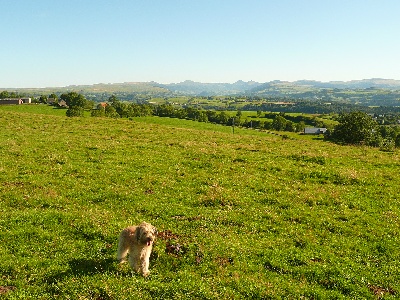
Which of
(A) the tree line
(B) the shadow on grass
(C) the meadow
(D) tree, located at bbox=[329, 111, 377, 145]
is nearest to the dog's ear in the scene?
(C) the meadow

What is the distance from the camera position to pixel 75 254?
523 inches

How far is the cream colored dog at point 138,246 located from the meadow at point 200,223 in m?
0.39

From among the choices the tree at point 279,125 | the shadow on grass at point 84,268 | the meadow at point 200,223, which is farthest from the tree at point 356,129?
the tree at point 279,125

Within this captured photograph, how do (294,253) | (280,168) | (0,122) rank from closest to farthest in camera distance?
(294,253), (280,168), (0,122)

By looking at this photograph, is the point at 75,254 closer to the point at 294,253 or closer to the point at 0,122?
the point at 294,253

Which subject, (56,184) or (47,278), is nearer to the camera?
(47,278)

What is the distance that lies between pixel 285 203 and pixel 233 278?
29.6ft

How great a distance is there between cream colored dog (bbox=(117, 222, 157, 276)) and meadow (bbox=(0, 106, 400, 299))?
0.39 meters

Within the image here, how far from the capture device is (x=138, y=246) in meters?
12.0

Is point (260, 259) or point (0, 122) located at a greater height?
point (0, 122)

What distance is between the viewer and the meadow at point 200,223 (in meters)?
12.0

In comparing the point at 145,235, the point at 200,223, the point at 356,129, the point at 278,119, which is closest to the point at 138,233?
the point at 145,235

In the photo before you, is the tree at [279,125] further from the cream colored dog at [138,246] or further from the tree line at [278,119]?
the cream colored dog at [138,246]

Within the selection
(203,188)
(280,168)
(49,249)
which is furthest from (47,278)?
(280,168)
